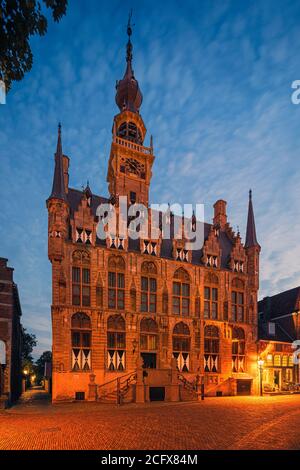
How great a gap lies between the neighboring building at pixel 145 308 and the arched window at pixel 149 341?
0.09m

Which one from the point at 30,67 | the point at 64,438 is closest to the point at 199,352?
the point at 64,438

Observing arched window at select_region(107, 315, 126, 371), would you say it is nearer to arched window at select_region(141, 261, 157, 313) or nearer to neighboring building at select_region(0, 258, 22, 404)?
arched window at select_region(141, 261, 157, 313)

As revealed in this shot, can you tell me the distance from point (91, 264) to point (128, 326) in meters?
6.39

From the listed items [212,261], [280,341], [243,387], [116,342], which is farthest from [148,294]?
[280,341]

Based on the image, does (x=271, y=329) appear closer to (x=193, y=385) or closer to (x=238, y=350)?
(x=238, y=350)

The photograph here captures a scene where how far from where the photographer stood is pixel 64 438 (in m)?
11.9

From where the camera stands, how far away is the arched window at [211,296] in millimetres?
34500

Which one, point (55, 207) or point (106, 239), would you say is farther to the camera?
point (106, 239)

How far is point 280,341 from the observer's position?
3903 centimetres

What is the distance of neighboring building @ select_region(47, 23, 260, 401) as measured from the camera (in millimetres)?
27341

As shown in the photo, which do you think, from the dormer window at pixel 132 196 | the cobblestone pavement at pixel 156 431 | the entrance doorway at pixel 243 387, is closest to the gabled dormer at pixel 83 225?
the dormer window at pixel 132 196

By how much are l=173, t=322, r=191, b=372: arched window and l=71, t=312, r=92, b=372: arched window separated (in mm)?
8337

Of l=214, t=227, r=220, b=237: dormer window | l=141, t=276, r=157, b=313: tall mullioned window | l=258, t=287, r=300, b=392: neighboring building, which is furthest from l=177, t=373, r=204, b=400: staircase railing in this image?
l=214, t=227, r=220, b=237: dormer window
